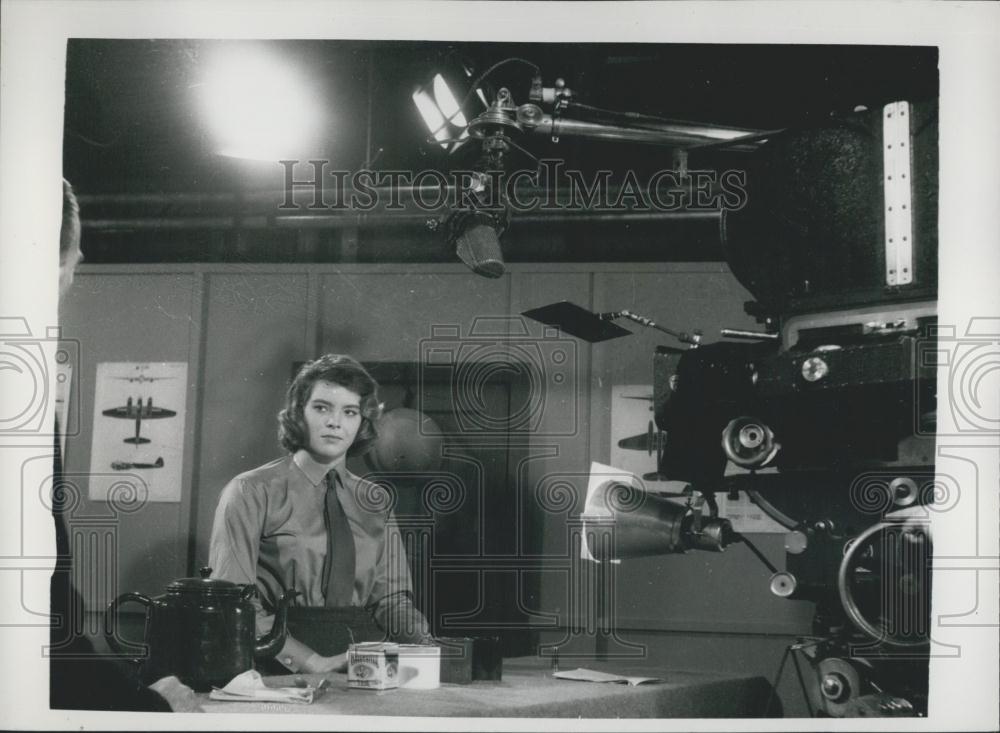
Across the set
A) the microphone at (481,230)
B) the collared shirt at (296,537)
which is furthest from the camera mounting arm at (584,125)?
the collared shirt at (296,537)

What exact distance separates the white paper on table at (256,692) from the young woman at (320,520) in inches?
9.7

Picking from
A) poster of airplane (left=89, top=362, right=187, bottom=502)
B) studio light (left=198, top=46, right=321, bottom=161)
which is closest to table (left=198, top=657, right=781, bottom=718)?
poster of airplane (left=89, top=362, right=187, bottom=502)

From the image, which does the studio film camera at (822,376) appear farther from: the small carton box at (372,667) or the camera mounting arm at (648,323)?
the small carton box at (372,667)

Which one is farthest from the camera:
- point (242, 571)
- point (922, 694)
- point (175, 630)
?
point (242, 571)

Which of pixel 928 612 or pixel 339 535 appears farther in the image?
pixel 339 535

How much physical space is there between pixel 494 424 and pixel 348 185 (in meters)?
0.54

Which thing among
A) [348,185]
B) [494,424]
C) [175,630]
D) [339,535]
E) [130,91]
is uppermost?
Result: [130,91]

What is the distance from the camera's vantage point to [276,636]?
5.65 feet

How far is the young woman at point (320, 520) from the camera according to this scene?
180cm

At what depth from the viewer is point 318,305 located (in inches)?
73.8

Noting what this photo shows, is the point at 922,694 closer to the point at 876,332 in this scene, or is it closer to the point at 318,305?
the point at 876,332

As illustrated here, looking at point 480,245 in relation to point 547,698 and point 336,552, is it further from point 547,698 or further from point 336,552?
point 547,698

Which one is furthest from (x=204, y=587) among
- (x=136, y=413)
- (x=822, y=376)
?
(x=822, y=376)

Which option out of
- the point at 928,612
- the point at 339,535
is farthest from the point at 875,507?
the point at 339,535
